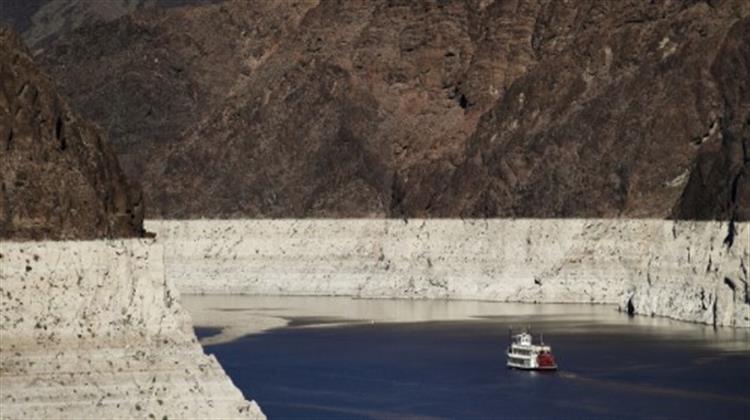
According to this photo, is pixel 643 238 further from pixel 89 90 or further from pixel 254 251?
pixel 89 90

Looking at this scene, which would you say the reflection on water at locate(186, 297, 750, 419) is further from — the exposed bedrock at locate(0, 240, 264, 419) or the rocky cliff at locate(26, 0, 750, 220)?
the exposed bedrock at locate(0, 240, 264, 419)

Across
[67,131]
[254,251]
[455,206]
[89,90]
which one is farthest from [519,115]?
[67,131]

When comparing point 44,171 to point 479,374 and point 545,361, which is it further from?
point 545,361

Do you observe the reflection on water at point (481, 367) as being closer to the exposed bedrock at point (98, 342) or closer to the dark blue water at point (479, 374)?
the dark blue water at point (479, 374)

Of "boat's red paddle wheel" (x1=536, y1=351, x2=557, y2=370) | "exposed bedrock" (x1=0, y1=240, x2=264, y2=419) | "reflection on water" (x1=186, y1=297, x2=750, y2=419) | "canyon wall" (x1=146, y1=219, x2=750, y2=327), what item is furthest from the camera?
"canyon wall" (x1=146, y1=219, x2=750, y2=327)

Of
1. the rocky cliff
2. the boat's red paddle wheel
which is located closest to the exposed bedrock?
the boat's red paddle wheel

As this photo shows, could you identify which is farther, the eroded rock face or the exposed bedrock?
the eroded rock face

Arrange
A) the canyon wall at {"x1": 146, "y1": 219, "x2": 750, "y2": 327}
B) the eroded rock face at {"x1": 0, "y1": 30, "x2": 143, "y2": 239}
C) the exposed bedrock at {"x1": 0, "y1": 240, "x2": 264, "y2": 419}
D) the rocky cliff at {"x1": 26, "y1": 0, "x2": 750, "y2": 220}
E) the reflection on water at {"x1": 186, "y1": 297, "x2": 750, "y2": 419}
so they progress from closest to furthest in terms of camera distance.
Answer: the exposed bedrock at {"x1": 0, "y1": 240, "x2": 264, "y2": 419}, the eroded rock face at {"x1": 0, "y1": 30, "x2": 143, "y2": 239}, the reflection on water at {"x1": 186, "y1": 297, "x2": 750, "y2": 419}, the canyon wall at {"x1": 146, "y1": 219, "x2": 750, "y2": 327}, the rocky cliff at {"x1": 26, "y1": 0, "x2": 750, "y2": 220}

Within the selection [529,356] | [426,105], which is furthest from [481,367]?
[426,105]
